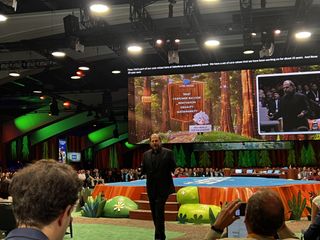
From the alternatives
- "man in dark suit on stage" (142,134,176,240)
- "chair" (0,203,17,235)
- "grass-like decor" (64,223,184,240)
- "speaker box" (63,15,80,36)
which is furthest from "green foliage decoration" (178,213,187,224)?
"chair" (0,203,17,235)

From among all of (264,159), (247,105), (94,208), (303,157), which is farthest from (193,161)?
(94,208)

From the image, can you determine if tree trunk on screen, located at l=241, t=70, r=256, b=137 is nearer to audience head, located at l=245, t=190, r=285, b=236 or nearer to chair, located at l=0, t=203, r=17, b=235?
chair, located at l=0, t=203, r=17, b=235

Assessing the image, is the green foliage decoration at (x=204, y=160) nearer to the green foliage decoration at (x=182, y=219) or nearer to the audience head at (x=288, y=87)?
the audience head at (x=288, y=87)

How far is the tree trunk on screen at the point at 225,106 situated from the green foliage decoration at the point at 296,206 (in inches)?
202

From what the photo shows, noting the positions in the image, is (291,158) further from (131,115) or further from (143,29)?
(143,29)

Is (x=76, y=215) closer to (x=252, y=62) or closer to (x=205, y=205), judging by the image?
(x=205, y=205)

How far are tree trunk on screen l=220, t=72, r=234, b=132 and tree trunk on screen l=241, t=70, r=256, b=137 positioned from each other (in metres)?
0.38

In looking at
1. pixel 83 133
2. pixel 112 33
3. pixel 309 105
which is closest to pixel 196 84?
pixel 309 105

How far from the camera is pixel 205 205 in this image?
8.44m

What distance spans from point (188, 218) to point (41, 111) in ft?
52.1

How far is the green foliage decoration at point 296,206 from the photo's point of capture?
8328mm

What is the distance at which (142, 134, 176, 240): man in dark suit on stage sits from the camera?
5.79m

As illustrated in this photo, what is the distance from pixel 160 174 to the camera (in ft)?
19.2

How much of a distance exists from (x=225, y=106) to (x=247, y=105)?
606 millimetres
